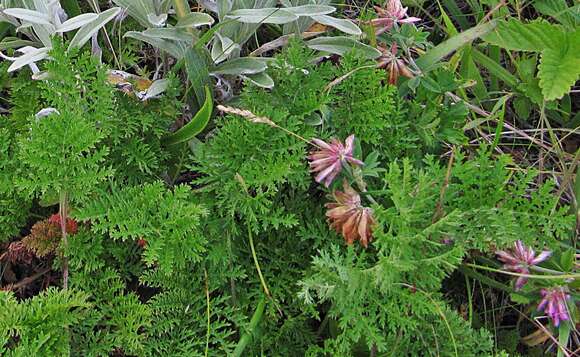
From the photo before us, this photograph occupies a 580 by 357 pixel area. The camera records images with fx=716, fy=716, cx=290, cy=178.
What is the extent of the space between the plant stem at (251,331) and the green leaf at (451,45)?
741mm

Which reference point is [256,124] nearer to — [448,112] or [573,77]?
[448,112]

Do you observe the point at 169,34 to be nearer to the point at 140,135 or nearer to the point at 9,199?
the point at 140,135

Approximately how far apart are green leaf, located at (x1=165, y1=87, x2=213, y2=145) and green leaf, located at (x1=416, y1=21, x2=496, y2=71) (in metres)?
0.57

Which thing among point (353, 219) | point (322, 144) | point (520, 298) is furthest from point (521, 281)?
point (322, 144)

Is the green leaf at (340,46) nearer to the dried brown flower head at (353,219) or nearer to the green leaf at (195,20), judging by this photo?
the green leaf at (195,20)

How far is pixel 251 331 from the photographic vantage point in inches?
61.1

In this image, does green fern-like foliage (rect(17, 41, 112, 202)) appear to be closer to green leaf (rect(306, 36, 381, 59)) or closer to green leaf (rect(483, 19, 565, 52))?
green leaf (rect(306, 36, 381, 59))

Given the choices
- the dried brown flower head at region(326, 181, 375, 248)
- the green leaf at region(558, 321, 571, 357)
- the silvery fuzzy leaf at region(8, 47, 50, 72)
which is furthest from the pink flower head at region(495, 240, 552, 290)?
the silvery fuzzy leaf at region(8, 47, 50, 72)

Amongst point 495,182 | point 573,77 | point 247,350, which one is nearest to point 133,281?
point 247,350

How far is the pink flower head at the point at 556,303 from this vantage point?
62.1 inches

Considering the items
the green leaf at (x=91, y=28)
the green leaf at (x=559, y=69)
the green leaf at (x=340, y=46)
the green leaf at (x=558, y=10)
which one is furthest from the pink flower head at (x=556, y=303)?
the green leaf at (x=91, y=28)

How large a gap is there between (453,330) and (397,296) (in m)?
0.15

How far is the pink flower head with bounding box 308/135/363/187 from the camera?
149cm

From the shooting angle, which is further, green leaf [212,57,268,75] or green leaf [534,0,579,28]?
green leaf [534,0,579,28]
